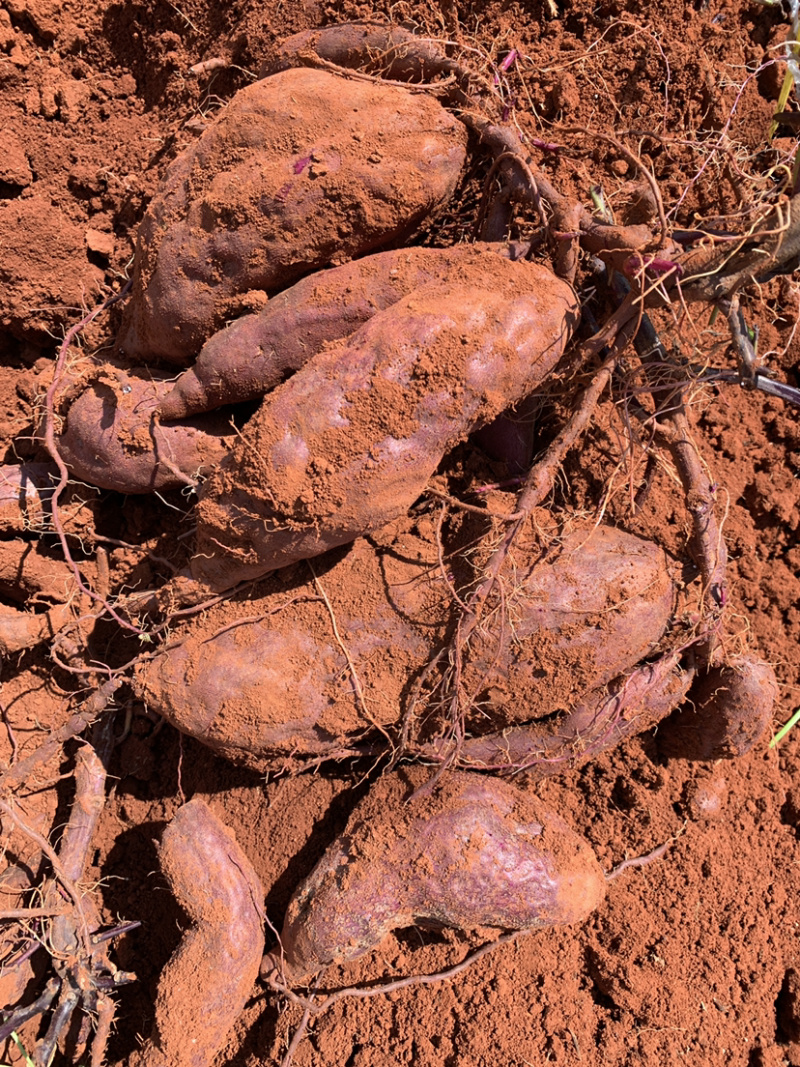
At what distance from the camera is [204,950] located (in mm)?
1598

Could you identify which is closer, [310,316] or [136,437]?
[310,316]

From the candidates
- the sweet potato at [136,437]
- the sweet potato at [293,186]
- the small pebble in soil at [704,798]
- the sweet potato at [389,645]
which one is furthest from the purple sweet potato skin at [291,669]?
the small pebble in soil at [704,798]

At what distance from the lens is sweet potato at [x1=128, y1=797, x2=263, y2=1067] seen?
5.13 feet

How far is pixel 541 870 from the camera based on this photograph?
155 cm

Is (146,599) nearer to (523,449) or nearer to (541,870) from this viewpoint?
(523,449)

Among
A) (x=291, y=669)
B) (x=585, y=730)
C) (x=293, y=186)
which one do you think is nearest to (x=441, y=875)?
(x=585, y=730)

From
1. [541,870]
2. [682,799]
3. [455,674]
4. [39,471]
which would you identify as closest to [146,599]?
[39,471]

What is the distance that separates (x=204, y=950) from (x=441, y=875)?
0.60m

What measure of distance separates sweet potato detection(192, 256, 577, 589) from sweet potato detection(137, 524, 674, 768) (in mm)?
221

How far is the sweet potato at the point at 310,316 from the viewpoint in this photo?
4.95 feet

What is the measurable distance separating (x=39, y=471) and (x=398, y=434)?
1.10 metres

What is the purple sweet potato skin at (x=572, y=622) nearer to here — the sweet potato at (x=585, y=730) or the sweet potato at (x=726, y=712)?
the sweet potato at (x=585, y=730)

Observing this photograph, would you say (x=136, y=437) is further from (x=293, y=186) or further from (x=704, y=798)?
(x=704, y=798)

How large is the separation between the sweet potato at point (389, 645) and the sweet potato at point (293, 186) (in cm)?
69
